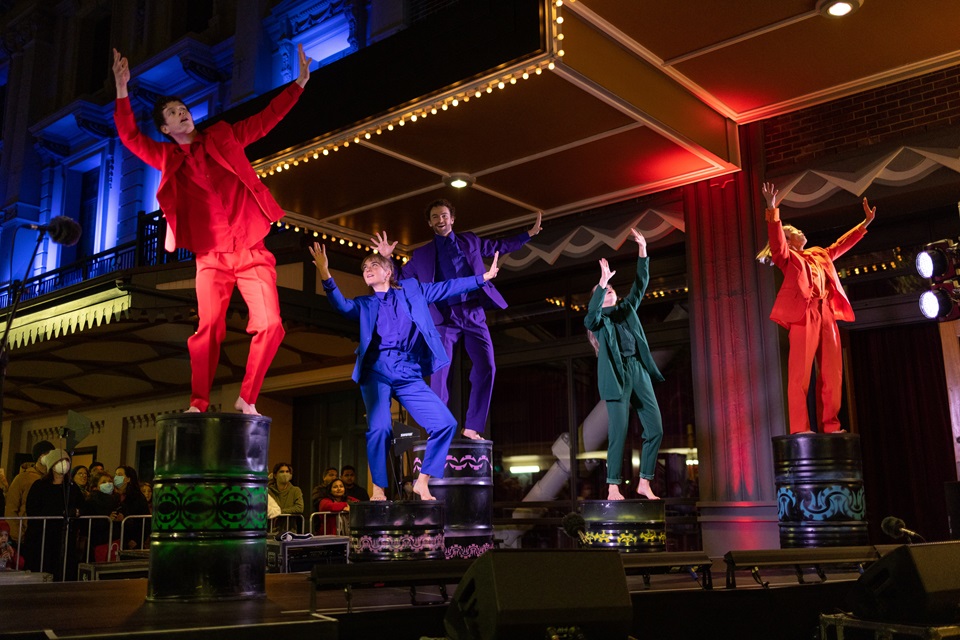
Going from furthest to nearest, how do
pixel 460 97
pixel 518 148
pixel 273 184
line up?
1. pixel 273 184
2. pixel 518 148
3. pixel 460 97

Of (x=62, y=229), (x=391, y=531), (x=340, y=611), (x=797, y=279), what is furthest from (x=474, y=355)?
(x=62, y=229)

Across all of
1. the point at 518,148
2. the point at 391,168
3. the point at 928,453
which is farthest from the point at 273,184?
the point at 928,453

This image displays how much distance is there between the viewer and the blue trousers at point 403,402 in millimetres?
5812

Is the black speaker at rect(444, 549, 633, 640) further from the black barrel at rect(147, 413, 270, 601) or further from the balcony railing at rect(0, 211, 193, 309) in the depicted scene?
the balcony railing at rect(0, 211, 193, 309)

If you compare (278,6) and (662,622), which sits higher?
(278,6)

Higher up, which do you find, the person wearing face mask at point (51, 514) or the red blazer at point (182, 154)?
the red blazer at point (182, 154)

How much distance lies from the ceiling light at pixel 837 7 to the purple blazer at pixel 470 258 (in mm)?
2725

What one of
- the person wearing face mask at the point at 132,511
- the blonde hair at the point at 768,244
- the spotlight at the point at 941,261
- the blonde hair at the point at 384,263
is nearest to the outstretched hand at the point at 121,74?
the blonde hair at the point at 384,263

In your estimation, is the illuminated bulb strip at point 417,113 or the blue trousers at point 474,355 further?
the blue trousers at point 474,355

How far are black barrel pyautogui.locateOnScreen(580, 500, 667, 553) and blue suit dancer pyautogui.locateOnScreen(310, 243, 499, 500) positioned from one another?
1300mm

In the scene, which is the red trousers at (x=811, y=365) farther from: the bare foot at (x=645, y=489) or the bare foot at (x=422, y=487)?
the bare foot at (x=422, y=487)

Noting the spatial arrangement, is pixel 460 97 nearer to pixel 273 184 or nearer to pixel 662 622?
pixel 273 184

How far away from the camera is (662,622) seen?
4.66 m

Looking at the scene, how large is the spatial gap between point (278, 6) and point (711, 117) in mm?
8867
